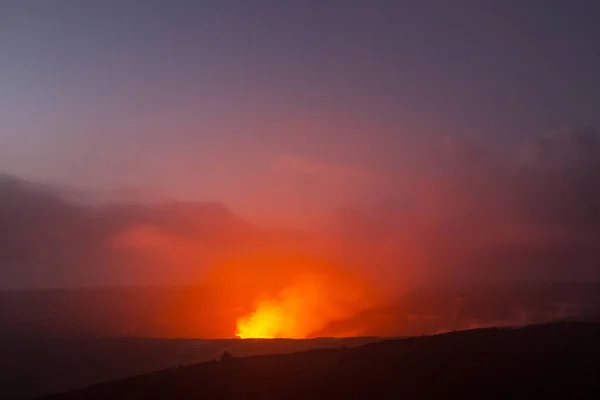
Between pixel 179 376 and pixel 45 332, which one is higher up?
pixel 45 332

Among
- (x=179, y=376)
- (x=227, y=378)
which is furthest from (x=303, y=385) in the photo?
(x=179, y=376)

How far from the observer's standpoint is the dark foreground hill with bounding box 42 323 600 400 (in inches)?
1346

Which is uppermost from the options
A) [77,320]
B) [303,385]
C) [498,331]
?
[77,320]

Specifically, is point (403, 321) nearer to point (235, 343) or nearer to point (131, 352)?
A: point (235, 343)

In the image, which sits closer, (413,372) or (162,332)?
(413,372)

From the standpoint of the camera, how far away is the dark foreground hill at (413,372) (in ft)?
112

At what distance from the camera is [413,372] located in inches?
1480

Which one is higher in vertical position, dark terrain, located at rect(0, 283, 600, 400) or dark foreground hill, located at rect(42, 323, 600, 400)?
dark terrain, located at rect(0, 283, 600, 400)

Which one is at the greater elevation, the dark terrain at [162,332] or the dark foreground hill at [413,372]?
the dark terrain at [162,332]

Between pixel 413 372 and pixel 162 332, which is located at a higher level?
pixel 162 332

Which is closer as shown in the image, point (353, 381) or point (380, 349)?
point (353, 381)

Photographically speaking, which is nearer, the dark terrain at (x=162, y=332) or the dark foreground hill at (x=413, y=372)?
the dark foreground hill at (x=413, y=372)

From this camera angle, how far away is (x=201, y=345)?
280 feet

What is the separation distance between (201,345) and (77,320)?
73295 millimetres
